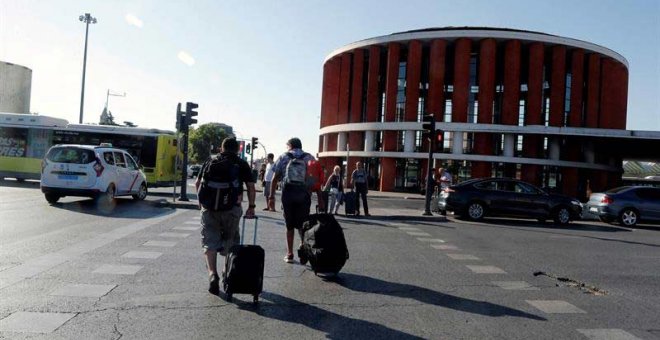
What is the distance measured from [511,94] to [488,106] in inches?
84.5

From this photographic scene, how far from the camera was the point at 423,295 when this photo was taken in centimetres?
616

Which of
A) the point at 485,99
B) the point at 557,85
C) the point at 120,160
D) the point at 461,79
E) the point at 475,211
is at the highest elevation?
the point at 557,85

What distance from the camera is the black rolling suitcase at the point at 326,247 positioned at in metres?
6.67

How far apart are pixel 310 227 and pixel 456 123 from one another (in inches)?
1532

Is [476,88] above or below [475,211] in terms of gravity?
above

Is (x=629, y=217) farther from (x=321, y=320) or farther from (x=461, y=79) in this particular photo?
(x=461, y=79)

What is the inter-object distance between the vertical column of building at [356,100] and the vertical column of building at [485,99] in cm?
1087

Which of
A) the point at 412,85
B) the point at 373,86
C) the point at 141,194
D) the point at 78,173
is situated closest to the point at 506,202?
the point at 141,194

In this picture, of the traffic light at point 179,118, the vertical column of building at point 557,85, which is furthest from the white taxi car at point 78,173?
the vertical column of building at point 557,85

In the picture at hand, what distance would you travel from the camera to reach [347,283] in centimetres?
668

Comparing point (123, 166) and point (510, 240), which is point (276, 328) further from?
point (123, 166)

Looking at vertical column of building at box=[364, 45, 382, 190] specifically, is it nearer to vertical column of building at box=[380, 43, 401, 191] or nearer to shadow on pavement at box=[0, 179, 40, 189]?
vertical column of building at box=[380, 43, 401, 191]

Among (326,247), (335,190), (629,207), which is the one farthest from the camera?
(629,207)

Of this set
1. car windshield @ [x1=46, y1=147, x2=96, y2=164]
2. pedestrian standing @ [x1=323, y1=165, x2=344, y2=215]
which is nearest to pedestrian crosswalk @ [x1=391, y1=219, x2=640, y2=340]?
pedestrian standing @ [x1=323, y1=165, x2=344, y2=215]
